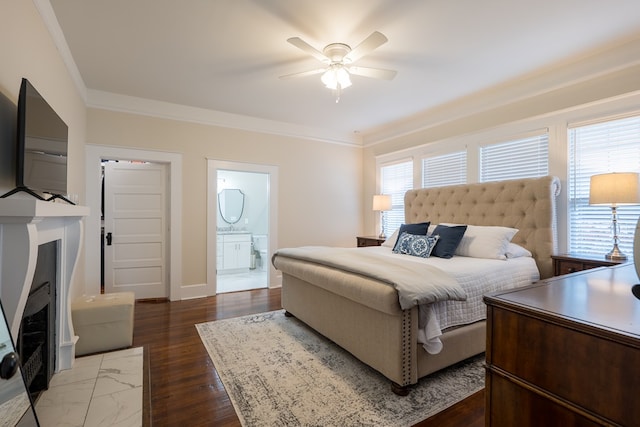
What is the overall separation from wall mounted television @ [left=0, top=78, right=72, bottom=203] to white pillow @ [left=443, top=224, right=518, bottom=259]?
3.52 metres

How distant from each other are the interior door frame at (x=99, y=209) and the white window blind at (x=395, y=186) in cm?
335

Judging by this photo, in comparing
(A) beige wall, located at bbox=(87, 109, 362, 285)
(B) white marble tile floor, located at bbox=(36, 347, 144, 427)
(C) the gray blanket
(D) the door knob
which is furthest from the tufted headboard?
(D) the door knob

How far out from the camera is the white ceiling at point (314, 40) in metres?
2.23

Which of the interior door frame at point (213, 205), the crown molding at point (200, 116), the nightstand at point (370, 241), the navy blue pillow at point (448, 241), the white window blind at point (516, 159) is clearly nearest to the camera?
the navy blue pillow at point (448, 241)

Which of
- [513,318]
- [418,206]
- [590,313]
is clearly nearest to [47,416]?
[513,318]

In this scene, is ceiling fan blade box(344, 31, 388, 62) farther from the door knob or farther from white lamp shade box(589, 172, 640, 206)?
the door knob

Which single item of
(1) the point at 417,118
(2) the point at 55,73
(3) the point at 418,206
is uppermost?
(1) the point at 417,118

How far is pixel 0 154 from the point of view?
5.06 ft

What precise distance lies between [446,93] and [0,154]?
405cm

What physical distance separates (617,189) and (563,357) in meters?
2.38

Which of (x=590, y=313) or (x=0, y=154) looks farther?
(x=0, y=154)

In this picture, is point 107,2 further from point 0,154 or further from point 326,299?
point 326,299

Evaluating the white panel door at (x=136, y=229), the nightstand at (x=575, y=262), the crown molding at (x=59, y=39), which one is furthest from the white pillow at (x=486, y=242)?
the crown molding at (x=59, y=39)

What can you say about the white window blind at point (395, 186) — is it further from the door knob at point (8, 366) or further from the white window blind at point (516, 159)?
the door knob at point (8, 366)
